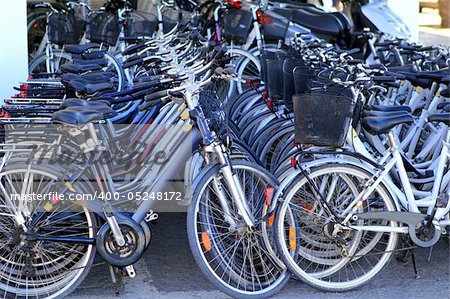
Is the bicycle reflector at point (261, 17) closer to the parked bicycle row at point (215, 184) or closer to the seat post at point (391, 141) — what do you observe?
the parked bicycle row at point (215, 184)

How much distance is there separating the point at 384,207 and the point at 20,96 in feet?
8.65

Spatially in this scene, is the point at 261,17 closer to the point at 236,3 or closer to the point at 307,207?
the point at 236,3

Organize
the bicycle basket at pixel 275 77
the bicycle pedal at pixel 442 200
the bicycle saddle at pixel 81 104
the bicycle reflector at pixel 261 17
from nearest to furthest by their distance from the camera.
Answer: the bicycle saddle at pixel 81 104 → the bicycle pedal at pixel 442 200 → the bicycle basket at pixel 275 77 → the bicycle reflector at pixel 261 17

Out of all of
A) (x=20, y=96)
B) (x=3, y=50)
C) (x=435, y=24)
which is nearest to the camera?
(x=20, y=96)

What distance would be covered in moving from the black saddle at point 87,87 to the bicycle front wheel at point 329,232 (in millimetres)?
1500

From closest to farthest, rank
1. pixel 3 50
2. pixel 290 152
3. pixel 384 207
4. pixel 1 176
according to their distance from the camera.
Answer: pixel 1 176 → pixel 384 207 → pixel 290 152 → pixel 3 50

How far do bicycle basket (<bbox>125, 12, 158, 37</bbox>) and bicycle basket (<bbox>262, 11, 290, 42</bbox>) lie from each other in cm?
133

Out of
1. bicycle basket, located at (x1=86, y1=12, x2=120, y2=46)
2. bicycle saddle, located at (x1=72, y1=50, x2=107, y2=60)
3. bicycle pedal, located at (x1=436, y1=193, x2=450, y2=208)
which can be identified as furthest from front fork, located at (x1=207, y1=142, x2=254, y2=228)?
bicycle basket, located at (x1=86, y1=12, x2=120, y2=46)

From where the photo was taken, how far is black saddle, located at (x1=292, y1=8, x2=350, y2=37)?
11.1 meters

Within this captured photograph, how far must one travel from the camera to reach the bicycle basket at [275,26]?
977cm

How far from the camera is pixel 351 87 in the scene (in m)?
5.02

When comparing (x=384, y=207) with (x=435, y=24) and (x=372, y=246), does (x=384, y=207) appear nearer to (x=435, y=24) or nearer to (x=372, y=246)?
(x=372, y=246)

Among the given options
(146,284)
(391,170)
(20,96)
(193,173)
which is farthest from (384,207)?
(20,96)

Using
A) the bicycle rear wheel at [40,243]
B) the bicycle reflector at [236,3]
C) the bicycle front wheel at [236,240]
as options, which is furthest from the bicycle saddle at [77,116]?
the bicycle reflector at [236,3]
